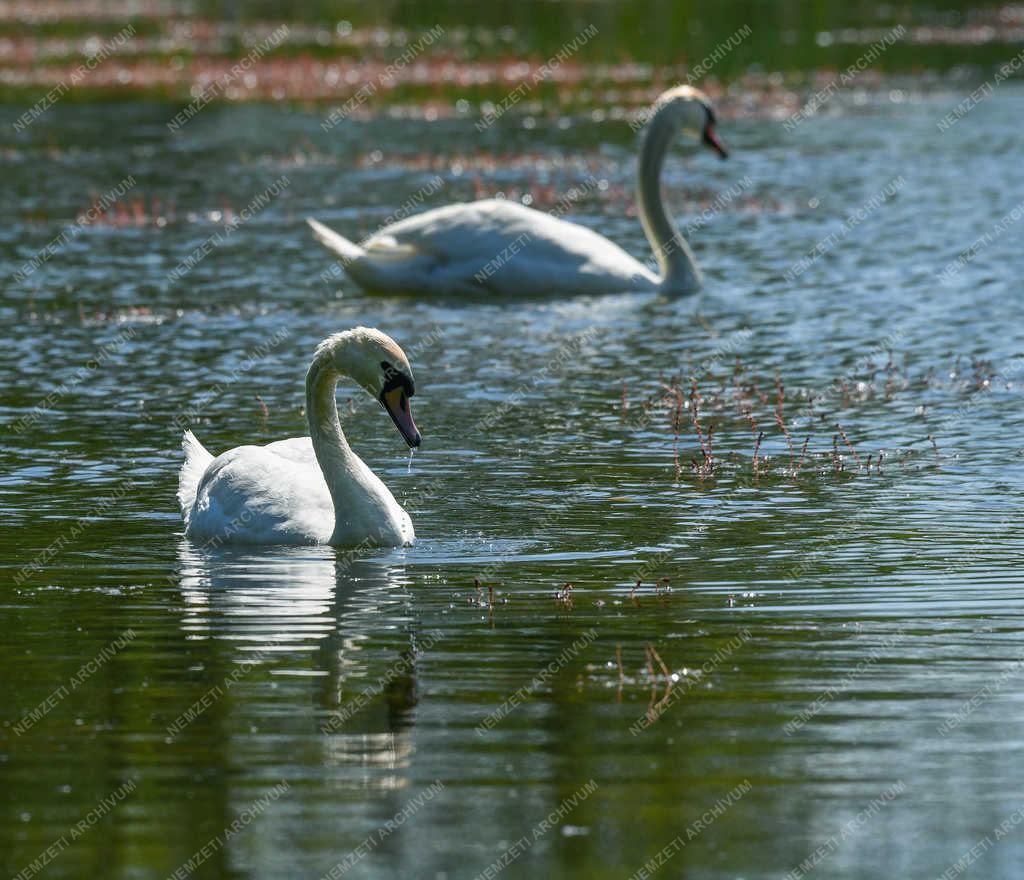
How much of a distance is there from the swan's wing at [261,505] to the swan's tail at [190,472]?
11.4 inches

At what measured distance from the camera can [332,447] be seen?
1119 cm

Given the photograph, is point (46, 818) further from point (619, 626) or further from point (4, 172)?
point (4, 172)

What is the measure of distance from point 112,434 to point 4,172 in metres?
15.2

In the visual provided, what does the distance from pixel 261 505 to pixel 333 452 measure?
1.71ft

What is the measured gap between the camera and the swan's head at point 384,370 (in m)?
10.9

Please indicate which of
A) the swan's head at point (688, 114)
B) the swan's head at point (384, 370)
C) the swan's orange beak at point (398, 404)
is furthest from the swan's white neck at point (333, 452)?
the swan's head at point (688, 114)

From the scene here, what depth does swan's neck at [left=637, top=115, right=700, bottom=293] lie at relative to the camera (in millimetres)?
20047

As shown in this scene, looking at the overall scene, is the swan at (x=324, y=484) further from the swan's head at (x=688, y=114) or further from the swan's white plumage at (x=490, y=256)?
the swan's head at (x=688, y=114)

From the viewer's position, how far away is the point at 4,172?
93.1 feet

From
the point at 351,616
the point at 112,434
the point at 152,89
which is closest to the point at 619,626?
the point at 351,616

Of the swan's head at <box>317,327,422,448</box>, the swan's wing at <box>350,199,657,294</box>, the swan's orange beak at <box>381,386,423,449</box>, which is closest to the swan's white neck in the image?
the swan's head at <box>317,327,422,448</box>

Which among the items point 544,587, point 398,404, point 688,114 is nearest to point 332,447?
point 398,404

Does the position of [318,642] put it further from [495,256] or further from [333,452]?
[495,256]

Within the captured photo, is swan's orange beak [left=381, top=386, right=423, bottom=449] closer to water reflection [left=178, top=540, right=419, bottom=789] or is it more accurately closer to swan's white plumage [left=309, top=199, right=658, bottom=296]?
water reflection [left=178, top=540, right=419, bottom=789]
